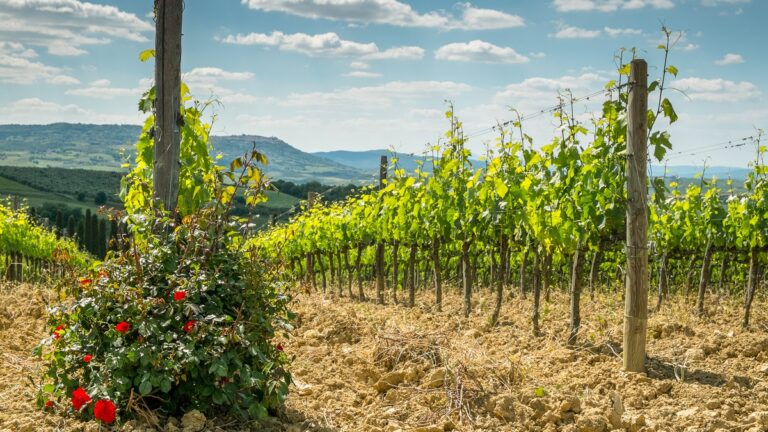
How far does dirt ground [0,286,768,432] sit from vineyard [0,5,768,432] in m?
0.02

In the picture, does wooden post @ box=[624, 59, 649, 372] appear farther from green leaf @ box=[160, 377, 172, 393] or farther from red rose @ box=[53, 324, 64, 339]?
red rose @ box=[53, 324, 64, 339]

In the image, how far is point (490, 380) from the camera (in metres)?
5.13

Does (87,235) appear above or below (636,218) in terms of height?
below

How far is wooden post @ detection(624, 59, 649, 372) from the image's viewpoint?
17.5ft

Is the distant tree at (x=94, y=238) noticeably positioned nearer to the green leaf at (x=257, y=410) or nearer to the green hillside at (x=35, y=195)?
the green hillside at (x=35, y=195)

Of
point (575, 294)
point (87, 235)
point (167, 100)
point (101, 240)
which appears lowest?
point (101, 240)

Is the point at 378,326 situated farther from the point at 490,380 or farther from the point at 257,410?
the point at 257,410

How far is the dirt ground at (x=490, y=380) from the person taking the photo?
14.7 feet

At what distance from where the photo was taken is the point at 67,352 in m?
3.99

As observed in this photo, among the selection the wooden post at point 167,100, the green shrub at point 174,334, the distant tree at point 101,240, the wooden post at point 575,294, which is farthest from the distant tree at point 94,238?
the green shrub at point 174,334

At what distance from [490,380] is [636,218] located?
1.63m

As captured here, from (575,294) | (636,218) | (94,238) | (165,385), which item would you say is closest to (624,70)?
(636,218)

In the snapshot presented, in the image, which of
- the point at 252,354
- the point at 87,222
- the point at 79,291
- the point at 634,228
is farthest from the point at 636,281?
the point at 87,222

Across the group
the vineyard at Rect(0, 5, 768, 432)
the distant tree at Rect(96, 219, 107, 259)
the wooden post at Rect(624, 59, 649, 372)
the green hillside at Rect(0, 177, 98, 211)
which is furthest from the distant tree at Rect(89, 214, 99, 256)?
the wooden post at Rect(624, 59, 649, 372)
